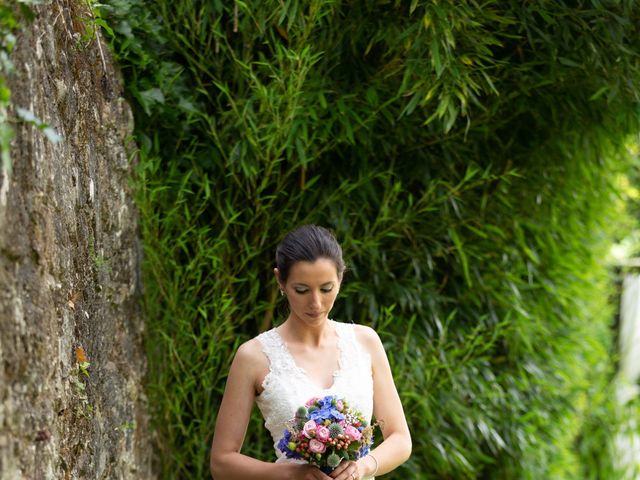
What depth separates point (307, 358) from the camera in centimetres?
295

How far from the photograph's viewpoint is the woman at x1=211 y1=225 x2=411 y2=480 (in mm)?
2762

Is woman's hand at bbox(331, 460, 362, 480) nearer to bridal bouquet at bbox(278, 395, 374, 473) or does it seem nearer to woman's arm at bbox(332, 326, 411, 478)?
bridal bouquet at bbox(278, 395, 374, 473)

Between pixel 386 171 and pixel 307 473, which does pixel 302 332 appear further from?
pixel 386 171

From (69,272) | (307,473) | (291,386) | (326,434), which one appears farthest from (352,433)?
(69,272)

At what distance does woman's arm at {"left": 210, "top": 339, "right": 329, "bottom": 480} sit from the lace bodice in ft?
0.13

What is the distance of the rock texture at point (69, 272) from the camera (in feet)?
7.18

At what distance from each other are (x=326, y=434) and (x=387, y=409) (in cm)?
55

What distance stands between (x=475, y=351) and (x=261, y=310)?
1099 mm

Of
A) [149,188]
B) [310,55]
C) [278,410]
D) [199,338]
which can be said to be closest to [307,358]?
[278,410]

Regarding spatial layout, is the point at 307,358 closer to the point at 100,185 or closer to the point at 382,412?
the point at 382,412

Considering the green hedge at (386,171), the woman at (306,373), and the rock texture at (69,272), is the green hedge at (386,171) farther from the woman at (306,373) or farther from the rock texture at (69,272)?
the woman at (306,373)

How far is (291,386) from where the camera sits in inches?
113

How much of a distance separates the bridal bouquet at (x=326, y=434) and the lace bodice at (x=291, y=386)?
7.8 inches

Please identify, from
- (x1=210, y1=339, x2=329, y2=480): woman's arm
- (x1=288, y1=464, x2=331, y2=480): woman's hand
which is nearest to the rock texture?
(x1=210, y1=339, x2=329, y2=480): woman's arm
